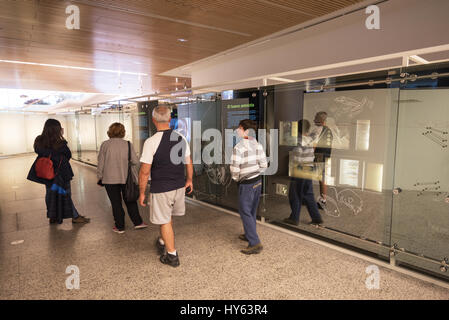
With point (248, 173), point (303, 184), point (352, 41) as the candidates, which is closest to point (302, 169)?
point (303, 184)

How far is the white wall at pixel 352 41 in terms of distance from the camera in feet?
15.8

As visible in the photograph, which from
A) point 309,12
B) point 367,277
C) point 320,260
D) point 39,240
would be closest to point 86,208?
point 39,240

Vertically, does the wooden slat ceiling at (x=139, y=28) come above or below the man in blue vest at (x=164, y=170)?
above

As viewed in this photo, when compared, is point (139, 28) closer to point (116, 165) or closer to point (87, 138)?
point (116, 165)

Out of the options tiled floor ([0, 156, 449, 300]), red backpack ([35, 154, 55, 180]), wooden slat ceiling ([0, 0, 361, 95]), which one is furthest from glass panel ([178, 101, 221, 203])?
red backpack ([35, 154, 55, 180])

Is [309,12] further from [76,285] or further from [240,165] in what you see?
[76,285]

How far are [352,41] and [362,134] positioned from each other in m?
2.86

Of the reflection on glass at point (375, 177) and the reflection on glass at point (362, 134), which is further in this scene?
the reflection on glass at point (375, 177)

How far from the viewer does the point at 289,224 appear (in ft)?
15.1

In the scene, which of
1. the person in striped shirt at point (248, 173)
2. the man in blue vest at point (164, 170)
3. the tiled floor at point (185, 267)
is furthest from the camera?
the person in striped shirt at point (248, 173)

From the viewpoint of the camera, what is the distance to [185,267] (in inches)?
136

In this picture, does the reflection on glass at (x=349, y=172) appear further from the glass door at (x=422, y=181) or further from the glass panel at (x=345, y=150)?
the glass door at (x=422, y=181)

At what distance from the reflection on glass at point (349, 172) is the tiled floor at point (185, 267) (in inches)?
41.0

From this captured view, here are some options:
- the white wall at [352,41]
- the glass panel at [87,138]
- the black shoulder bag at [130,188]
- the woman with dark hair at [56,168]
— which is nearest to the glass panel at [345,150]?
the white wall at [352,41]
